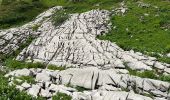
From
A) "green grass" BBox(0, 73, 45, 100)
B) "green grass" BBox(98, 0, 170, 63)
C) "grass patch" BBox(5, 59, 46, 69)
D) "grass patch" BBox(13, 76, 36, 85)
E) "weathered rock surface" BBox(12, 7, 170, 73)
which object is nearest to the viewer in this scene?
"green grass" BBox(0, 73, 45, 100)

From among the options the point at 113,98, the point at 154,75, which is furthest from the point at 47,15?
the point at 113,98

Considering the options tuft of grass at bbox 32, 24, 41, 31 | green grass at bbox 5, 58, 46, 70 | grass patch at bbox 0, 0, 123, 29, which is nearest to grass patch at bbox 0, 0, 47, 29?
grass patch at bbox 0, 0, 123, 29

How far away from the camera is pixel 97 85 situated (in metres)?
29.7

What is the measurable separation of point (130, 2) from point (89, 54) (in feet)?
95.2

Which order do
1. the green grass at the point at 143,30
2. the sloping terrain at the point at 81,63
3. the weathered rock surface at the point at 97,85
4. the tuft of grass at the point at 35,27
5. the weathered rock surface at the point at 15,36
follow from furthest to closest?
1. the tuft of grass at the point at 35,27
2. the weathered rock surface at the point at 15,36
3. the green grass at the point at 143,30
4. the sloping terrain at the point at 81,63
5. the weathered rock surface at the point at 97,85

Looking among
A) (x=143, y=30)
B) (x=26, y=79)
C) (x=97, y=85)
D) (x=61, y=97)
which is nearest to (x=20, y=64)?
(x=26, y=79)

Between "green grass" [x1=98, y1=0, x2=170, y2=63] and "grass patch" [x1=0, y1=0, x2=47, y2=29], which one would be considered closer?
"green grass" [x1=98, y1=0, x2=170, y2=63]

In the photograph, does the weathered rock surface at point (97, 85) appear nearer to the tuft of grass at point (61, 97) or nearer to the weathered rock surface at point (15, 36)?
the tuft of grass at point (61, 97)

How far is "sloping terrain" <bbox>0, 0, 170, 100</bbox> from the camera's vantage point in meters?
28.2

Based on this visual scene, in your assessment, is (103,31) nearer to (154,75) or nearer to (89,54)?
(89,54)

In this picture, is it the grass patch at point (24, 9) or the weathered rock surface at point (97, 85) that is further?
the grass patch at point (24, 9)

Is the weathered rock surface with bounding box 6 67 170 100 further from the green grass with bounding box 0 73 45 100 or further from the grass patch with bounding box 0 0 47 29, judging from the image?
the grass patch with bounding box 0 0 47 29

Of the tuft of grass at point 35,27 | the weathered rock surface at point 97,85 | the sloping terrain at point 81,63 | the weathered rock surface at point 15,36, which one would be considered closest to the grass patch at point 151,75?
the sloping terrain at point 81,63

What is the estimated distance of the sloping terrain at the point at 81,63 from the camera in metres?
28.2
